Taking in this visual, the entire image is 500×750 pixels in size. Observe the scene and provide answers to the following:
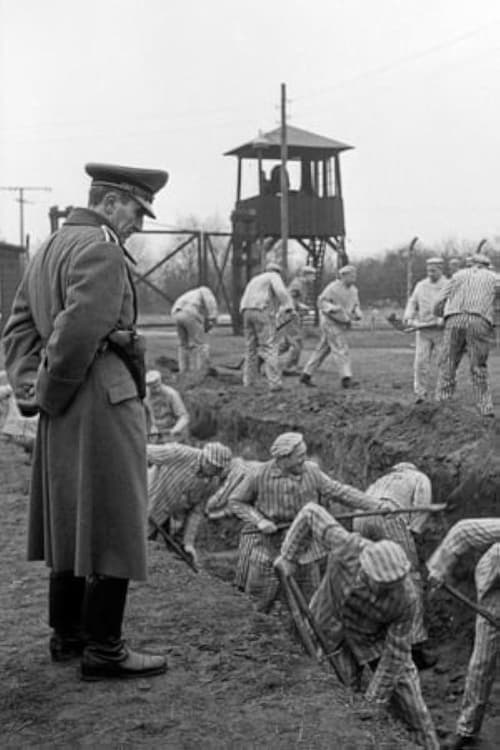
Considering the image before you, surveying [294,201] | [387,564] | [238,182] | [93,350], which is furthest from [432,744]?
[238,182]

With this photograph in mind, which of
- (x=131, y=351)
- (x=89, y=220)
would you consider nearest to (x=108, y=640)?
(x=131, y=351)

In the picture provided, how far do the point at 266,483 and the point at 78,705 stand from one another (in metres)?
4.42

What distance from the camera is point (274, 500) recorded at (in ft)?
26.7

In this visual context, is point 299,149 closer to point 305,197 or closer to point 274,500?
point 305,197

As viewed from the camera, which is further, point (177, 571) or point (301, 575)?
point (301, 575)

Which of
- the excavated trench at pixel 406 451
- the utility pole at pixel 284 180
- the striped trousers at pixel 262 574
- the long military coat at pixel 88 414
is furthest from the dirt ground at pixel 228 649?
the utility pole at pixel 284 180

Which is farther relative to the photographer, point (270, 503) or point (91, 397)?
point (270, 503)

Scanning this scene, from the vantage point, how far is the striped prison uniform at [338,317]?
550 inches

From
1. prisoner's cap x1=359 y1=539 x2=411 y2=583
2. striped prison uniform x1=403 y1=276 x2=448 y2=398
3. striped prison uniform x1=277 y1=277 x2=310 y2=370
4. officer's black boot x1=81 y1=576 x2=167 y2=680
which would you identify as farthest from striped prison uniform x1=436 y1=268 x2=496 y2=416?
officer's black boot x1=81 y1=576 x2=167 y2=680

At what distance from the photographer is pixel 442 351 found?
10.9 meters

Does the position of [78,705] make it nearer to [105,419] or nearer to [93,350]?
[105,419]

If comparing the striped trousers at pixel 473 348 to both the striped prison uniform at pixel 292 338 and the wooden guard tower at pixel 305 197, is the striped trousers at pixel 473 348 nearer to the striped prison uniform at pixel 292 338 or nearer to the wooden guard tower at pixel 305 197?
the striped prison uniform at pixel 292 338

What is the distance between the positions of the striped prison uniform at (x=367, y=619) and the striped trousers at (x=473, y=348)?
13.4 ft

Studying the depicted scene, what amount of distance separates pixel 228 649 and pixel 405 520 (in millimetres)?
3522
